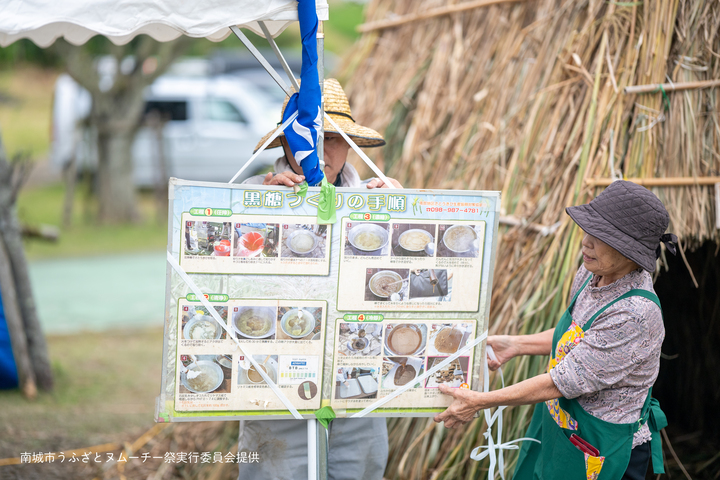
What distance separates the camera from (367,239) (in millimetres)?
2025

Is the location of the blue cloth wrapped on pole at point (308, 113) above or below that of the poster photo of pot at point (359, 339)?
above

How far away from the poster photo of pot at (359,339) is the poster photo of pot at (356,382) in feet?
0.18

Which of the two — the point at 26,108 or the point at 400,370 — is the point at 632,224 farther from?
the point at 26,108

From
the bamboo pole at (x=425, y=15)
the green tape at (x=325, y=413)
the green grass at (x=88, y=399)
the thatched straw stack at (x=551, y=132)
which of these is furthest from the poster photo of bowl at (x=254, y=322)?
the bamboo pole at (x=425, y=15)

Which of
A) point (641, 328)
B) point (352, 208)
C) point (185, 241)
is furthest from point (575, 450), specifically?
point (185, 241)

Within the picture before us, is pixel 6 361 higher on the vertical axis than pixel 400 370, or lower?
lower

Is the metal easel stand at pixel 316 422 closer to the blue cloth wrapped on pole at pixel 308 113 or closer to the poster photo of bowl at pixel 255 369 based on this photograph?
the blue cloth wrapped on pole at pixel 308 113

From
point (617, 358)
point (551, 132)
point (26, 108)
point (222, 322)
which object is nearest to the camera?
point (617, 358)

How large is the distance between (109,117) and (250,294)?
9.16 meters

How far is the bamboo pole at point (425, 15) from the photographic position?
3.72m

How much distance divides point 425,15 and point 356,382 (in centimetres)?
277

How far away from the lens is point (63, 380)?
4750 mm

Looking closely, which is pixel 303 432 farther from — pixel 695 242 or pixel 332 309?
pixel 695 242

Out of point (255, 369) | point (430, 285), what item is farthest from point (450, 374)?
point (255, 369)
